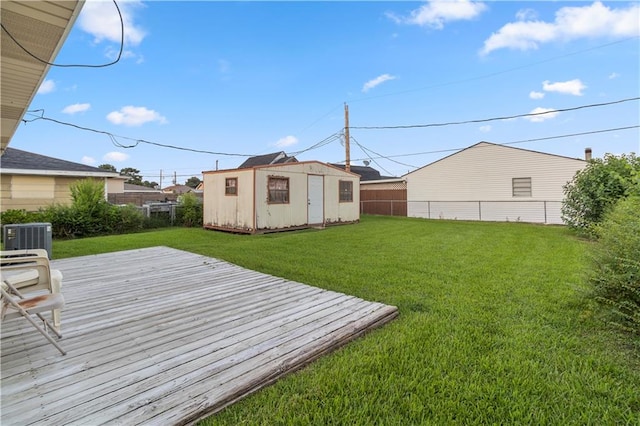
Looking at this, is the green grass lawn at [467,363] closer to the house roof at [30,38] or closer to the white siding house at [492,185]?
the house roof at [30,38]

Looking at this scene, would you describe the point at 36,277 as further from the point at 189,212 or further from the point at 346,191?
the point at 346,191

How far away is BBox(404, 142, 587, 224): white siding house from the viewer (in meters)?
14.5

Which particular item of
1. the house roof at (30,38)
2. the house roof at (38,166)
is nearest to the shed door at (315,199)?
the house roof at (38,166)

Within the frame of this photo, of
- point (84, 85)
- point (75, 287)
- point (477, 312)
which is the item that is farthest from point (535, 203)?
point (84, 85)

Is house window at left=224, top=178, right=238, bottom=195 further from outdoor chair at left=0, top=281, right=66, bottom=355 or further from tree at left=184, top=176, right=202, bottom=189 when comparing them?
tree at left=184, top=176, right=202, bottom=189

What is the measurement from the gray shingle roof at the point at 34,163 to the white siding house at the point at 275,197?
4.69 metres

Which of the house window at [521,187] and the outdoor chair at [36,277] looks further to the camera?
the house window at [521,187]

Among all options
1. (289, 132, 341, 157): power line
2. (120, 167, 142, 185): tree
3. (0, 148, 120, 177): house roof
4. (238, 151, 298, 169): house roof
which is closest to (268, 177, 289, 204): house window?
(0, 148, 120, 177): house roof

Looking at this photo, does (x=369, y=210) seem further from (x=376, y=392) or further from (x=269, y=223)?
(x=376, y=392)

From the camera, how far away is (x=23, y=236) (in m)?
5.95

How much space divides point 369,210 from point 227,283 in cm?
1625

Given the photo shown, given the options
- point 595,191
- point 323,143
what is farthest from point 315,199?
point 323,143

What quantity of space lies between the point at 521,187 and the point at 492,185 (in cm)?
126

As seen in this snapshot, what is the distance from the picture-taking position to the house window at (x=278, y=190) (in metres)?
10.6
